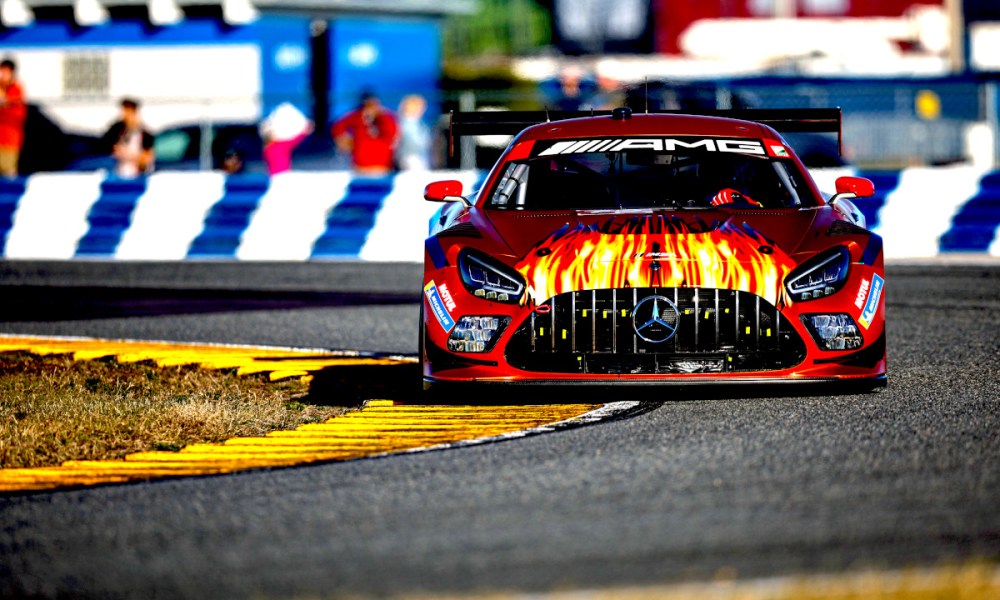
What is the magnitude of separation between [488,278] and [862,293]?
1649mm

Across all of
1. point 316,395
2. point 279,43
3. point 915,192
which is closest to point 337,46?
point 279,43

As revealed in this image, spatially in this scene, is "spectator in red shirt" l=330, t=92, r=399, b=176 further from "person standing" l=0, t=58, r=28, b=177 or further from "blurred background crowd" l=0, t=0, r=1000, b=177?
"person standing" l=0, t=58, r=28, b=177

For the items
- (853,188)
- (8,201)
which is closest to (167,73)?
(8,201)

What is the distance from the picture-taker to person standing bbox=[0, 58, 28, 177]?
70.4 feet

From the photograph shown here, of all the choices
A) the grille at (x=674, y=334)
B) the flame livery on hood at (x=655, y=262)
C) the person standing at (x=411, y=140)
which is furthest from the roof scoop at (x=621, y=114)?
the person standing at (x=411, y=140)

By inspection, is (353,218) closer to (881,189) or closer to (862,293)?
(881,189)

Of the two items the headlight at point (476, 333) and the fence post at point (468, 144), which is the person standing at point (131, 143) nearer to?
the fence post at point (468, 144)

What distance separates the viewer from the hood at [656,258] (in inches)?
302

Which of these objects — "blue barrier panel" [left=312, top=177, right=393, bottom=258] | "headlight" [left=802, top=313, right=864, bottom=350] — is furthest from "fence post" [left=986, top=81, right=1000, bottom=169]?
"headlight" [left=802, top=313, right=864, bottom=350]

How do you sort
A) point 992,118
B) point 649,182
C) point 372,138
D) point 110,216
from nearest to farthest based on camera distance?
point 649,182 → point 110,216 → point 372,138 → point 992,118

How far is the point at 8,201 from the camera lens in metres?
18.7

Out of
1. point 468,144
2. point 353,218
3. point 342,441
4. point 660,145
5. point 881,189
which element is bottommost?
point 353,218

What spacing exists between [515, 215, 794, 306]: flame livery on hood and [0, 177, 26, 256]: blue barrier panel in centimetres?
1201

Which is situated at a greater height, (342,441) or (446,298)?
(446,298)
